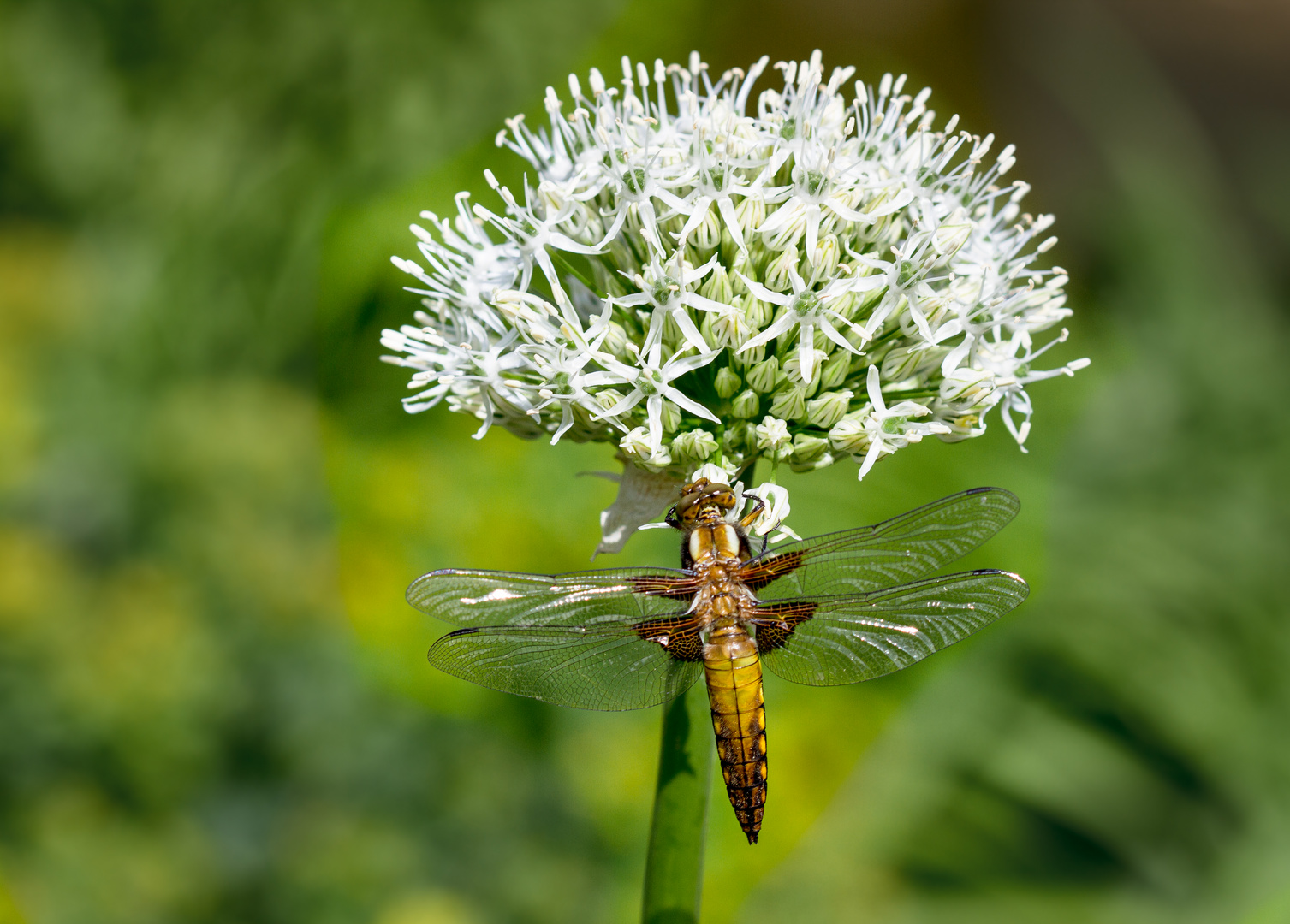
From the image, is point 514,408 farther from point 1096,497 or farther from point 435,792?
point 1096,497

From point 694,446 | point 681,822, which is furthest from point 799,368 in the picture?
point 681,822

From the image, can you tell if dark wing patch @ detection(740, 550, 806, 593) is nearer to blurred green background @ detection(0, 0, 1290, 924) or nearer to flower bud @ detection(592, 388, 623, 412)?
flower bud @ detection(592, 388, 623, 412)

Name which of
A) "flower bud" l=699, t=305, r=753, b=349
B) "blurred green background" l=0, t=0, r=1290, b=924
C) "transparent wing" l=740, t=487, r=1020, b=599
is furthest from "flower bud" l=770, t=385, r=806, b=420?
"blurred green background" l=0, t=0, r=1290, b=924

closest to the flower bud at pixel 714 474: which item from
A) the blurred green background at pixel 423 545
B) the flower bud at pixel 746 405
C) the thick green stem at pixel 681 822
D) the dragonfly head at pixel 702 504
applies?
the dragonfly head at pixel 702 504

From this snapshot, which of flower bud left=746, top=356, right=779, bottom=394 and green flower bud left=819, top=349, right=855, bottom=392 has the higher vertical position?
green flower bud left=819, top=349, right=855, bottom=392

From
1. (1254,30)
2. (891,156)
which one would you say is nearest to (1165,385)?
(891,156)
